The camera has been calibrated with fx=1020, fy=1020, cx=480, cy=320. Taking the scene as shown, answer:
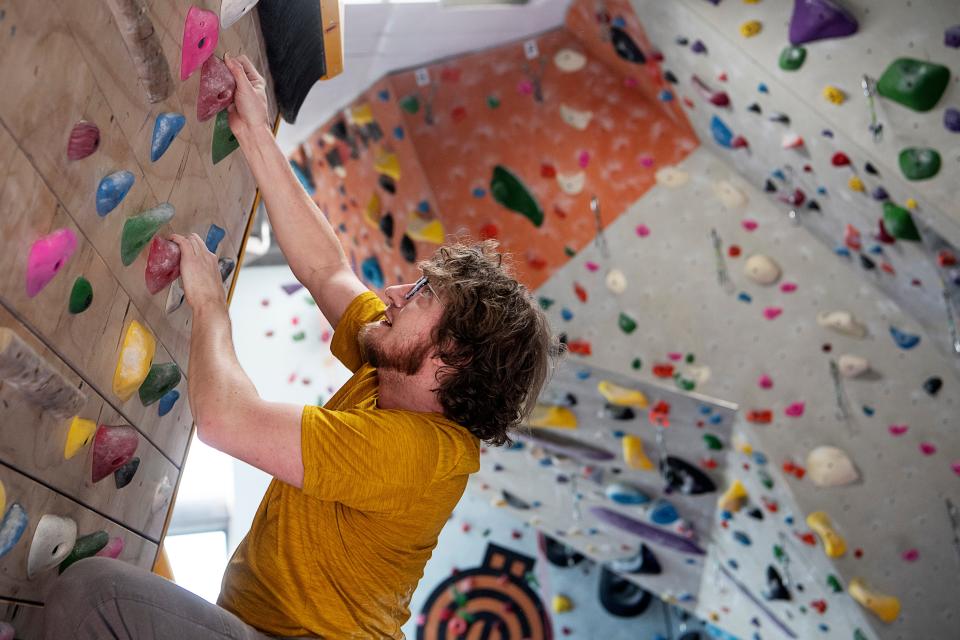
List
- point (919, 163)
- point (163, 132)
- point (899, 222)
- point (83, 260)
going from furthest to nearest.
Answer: point (899, 222)
point (919, 163)
point (163, 132)
point (83, 260)

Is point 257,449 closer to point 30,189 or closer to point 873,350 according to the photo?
point 30,189

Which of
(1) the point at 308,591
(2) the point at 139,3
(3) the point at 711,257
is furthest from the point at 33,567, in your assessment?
(3) the point at 711,257

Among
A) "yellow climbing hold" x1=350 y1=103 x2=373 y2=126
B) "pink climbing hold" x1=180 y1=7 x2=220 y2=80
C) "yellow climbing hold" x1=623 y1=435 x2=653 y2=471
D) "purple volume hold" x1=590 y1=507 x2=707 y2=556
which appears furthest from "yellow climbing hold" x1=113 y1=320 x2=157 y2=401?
"purple volume hold" x1=590 y1=507 x2=707 y2=556

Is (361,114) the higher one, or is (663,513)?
(361,114)

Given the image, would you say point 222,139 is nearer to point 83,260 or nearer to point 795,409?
point 83,260

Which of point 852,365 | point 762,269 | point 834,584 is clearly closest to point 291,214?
point 762,269

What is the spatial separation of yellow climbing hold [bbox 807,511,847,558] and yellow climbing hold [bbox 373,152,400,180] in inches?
71.3

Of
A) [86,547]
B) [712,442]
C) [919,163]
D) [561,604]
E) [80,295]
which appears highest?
[561,604]

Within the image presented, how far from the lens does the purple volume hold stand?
4.61 m

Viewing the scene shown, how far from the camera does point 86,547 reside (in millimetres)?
1381

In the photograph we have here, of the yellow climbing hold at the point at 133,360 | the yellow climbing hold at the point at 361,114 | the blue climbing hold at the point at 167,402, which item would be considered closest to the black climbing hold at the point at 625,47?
the yellow climbing hold at the point at 361,114

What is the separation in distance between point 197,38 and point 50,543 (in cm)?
63

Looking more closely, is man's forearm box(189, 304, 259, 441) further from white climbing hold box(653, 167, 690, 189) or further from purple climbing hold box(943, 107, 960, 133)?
white climbing hold box(653, 167, 690, 189)

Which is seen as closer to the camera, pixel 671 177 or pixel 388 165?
pixel 671 177
